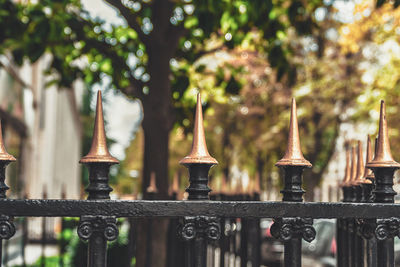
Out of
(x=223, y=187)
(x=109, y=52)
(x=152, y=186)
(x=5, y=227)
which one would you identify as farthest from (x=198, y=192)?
(x=109, y=52)

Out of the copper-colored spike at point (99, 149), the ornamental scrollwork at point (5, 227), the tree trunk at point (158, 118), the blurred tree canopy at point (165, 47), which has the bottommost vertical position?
the ornamental scrollwork at point (5, 227)

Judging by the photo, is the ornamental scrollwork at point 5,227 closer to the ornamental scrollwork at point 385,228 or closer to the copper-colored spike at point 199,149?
the copper-colored spike at point 199,149

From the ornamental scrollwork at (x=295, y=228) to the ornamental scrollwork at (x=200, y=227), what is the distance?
24cm

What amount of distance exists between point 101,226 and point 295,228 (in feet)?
2.32

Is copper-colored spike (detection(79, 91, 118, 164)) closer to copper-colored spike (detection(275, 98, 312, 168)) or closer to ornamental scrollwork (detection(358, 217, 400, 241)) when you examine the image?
copper-colored spike (detection(275, 98, 312, 168))

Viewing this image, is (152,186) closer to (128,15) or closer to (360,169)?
(128,15)

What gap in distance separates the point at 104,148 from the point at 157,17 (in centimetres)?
448

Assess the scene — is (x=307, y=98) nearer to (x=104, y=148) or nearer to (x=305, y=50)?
(x=305, y=50)

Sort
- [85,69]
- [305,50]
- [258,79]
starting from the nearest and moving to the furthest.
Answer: [85,69] < [305,50] < [258,79]

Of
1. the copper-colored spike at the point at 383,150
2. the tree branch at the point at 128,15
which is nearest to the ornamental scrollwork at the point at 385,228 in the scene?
the copper-colored spike at the point at 383,150

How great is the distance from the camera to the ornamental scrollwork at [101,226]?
207 cm

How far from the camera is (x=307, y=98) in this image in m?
18.5

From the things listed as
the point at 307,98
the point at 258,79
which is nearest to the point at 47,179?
the point at 258,79

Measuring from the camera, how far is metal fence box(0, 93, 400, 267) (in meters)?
2.07
